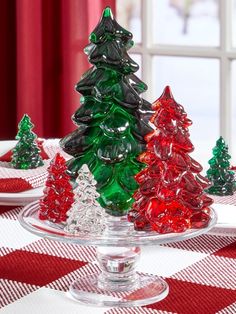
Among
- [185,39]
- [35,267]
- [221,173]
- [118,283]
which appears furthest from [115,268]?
[185,39]

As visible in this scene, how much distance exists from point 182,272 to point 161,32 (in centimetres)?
221

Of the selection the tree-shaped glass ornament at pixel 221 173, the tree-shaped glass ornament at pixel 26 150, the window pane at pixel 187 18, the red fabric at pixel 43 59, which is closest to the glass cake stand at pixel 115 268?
the tree-shaped glass ornament at pixel 221 173

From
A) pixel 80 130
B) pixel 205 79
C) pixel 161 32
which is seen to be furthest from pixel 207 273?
pixel 205 79

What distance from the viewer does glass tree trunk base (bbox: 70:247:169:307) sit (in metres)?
1.14

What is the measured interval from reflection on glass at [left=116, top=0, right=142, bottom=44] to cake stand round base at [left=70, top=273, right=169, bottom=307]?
2.08 m

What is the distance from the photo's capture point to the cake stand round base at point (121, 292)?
1118 millimetres

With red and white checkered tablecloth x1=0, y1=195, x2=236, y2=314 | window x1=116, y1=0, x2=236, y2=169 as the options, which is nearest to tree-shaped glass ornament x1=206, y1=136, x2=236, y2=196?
red and white checkered tablecloth x1=0, y1=195, x2=236, y2=314

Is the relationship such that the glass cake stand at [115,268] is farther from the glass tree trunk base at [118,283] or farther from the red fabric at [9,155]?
the red fabric at [9,155]

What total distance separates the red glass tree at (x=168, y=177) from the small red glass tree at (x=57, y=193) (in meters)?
0.09

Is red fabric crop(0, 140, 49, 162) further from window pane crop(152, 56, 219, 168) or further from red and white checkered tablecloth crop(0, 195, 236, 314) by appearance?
window pane crop(152, 56, 219, 168)

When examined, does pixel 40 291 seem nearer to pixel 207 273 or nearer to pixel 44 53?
pixel 207 273

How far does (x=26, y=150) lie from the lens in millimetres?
1684

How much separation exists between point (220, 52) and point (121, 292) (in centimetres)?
180

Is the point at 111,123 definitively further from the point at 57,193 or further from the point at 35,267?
the point at 35,267
